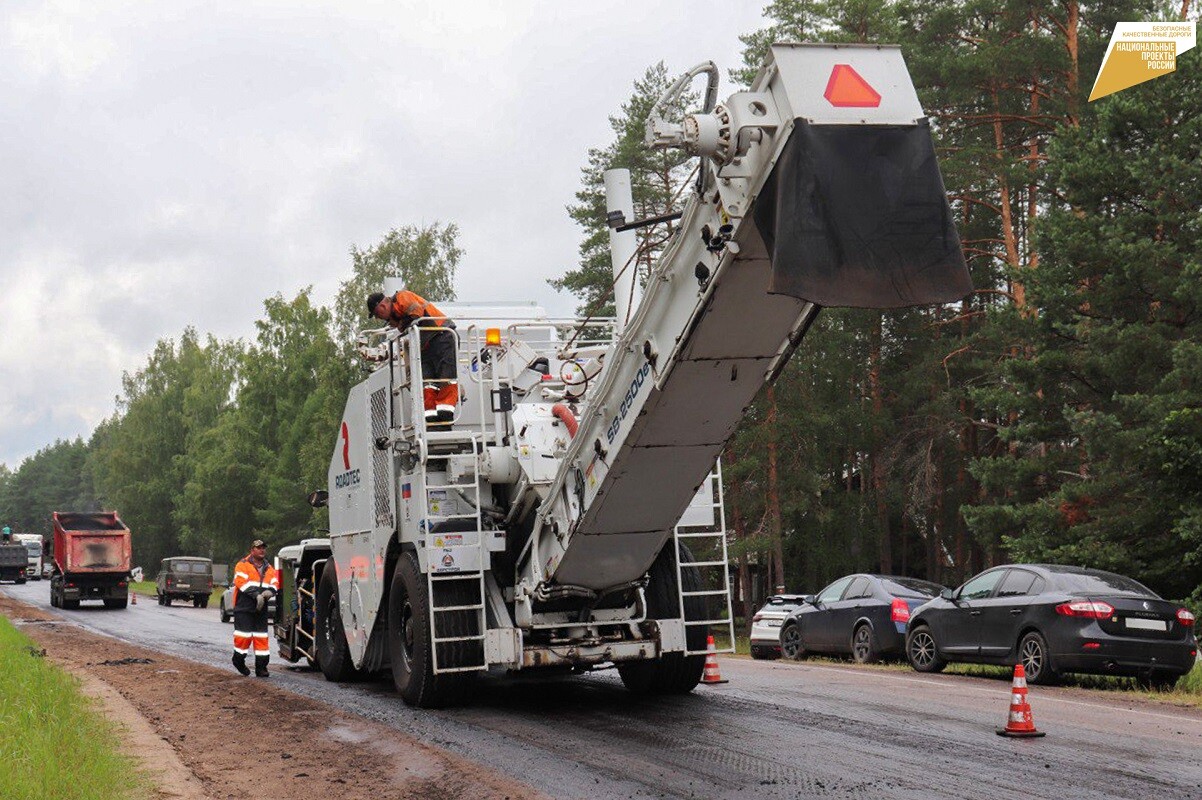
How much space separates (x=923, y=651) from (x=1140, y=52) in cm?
1712

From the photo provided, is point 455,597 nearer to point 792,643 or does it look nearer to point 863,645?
point 863,645

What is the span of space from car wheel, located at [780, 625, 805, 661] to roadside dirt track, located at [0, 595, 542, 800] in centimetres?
863

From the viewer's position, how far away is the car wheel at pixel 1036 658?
1484cm

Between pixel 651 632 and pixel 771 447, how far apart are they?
2782 centimetres

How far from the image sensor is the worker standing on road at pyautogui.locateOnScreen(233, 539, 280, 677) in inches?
658

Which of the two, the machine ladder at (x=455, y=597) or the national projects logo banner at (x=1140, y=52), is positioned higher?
the national projects logo banner at (x=1140, y=52)

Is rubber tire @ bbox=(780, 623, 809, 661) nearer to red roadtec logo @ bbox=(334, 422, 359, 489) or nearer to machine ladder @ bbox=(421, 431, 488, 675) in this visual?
red roadtec logo @ bbox=(334, 422, 359, 489)

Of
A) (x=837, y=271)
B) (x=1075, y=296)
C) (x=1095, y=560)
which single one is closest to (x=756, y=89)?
(x=837, y=271)

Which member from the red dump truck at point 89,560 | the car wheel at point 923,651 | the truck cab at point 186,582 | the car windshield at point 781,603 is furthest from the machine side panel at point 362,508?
the truck cab at point 186,582

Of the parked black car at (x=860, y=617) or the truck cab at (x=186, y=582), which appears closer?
the parked black car at (x=860, y=617)

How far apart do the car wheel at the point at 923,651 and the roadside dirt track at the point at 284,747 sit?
800cm

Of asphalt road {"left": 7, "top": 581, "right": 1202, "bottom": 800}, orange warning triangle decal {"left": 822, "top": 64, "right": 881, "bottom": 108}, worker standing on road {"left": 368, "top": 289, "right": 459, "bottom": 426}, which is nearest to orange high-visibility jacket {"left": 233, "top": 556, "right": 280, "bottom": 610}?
asphalt road {"left": 7, "top": 581, "right": 1202, "bottom": 800}

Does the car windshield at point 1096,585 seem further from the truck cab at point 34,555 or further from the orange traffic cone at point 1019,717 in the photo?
the truck cab at point 34,555

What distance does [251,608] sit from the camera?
55.8 ft
